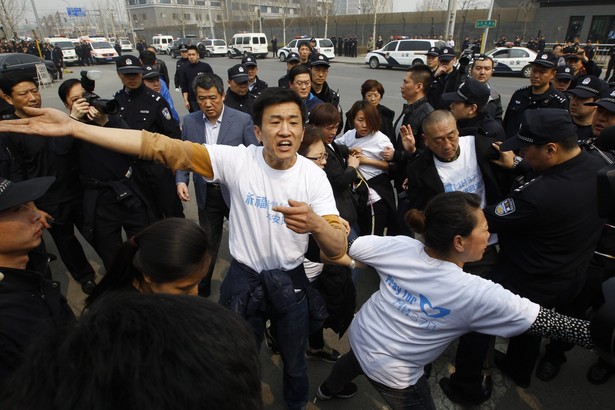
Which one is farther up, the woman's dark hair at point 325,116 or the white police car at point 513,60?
the woman's dark hair at point 325,116

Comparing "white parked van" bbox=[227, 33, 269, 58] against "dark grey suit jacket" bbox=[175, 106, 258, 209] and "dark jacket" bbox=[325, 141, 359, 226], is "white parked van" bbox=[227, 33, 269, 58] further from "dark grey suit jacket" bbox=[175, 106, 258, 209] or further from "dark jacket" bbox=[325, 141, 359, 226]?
"dark jacket" bbox=[325, 141, 359, 226]

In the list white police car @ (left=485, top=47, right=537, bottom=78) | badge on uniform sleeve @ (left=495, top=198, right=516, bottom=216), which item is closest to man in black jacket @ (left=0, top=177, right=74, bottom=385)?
badge on uniform sleeve @ (left=495, top=198, right=516, bottom=216)

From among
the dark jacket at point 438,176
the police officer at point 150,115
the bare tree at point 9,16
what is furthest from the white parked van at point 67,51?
the dark jacket at point 438,176

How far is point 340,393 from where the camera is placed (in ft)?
8.07

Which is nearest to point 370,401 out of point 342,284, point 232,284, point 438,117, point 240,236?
point 342,284

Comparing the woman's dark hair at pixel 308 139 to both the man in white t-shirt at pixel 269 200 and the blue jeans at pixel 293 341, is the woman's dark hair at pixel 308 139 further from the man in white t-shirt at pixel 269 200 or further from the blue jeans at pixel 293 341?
the blue jeans at pixel 293 341

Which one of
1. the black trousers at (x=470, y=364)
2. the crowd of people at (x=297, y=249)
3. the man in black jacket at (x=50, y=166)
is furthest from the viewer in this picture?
the man in black jacket at (x=50, y=166)

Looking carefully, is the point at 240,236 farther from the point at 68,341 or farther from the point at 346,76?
the point at 346,76

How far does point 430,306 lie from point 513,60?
63.2 ft

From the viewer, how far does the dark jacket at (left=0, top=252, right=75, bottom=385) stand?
4.27 ft

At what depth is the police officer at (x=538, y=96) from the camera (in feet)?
14.7

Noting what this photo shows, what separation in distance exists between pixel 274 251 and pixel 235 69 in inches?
152

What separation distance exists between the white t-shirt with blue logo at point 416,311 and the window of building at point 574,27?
34.0m

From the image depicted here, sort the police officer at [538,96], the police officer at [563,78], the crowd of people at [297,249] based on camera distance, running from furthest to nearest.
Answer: the police officer at [563,78] → the police officer at [538,96] → the crowd of people at [297,249]
